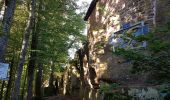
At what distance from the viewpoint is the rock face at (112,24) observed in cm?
1079

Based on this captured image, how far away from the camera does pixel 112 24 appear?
13188mm

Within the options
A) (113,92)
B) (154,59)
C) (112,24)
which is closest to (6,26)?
(113,92)

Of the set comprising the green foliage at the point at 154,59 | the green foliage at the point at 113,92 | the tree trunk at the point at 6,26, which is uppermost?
the tree trunk at the point at 6,26

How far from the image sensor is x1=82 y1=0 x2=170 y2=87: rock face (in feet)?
35.4

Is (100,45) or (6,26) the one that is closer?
(100,45)

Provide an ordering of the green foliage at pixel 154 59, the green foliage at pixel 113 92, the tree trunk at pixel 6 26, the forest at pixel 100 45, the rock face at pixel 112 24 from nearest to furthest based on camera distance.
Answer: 1. the green foliage at pixel 154 59
2. the forest at pixel 100 45
3. the green foliage at pixel 113 92
4. the tree trunk at pixel 6 26
5. the rock face at pixel 112 24

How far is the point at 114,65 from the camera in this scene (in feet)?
40.5

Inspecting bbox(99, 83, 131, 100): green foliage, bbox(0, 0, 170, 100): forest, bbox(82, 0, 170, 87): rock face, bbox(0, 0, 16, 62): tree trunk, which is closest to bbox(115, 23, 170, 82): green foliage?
bbox(0, 0, 170, 100): forest

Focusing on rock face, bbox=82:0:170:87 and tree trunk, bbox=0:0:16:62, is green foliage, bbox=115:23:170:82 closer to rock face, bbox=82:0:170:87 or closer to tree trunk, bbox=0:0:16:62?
rock face, bbox=82:0:170:87

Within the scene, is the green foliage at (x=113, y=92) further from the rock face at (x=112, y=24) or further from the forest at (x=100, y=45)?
the rock face at (x=112, y=24)

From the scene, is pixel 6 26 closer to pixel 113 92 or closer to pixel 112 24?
pixel 113 92

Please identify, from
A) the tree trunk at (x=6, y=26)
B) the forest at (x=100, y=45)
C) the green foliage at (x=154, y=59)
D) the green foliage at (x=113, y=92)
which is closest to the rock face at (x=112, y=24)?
the forest at (x=100, y=45)

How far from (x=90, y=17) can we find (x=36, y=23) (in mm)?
3696

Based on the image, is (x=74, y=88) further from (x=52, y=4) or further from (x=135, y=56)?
(x=135, y=56)
